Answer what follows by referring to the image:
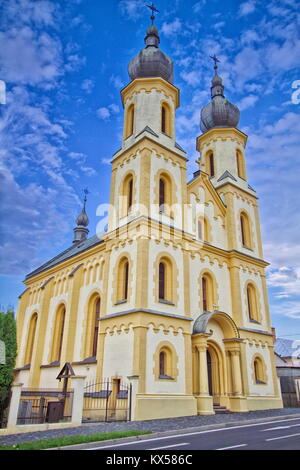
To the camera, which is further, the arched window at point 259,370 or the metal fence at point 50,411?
the arched window at point 259,370

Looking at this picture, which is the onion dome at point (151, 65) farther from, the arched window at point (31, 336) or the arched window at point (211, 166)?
the arched window at point (31, 336)

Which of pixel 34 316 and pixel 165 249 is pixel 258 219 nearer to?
pixel 165 249

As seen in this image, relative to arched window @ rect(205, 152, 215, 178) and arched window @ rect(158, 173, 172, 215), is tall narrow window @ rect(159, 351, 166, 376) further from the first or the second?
arched window @ rect(205, 152, 215, 178)

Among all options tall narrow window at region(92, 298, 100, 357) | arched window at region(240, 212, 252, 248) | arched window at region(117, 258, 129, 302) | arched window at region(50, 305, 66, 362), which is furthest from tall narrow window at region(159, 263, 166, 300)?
arched window at region(50, 305, 66, 362)

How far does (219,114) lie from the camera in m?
27.9

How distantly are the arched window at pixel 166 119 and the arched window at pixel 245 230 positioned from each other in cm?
772

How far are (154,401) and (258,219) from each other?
1548cm

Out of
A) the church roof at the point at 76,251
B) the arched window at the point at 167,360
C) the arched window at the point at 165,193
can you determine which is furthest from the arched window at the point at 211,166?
the arched window at the point at 167,360

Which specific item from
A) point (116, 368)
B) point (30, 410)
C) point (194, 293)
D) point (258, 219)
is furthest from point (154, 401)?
point (258, 219)

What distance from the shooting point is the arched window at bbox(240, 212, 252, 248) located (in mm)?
25047

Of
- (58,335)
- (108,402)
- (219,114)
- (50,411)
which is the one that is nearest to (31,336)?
(58,335)

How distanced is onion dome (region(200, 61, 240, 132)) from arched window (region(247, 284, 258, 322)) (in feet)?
40.8

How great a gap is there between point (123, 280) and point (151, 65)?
14.2 metres

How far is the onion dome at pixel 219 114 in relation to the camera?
27906 millimetres
